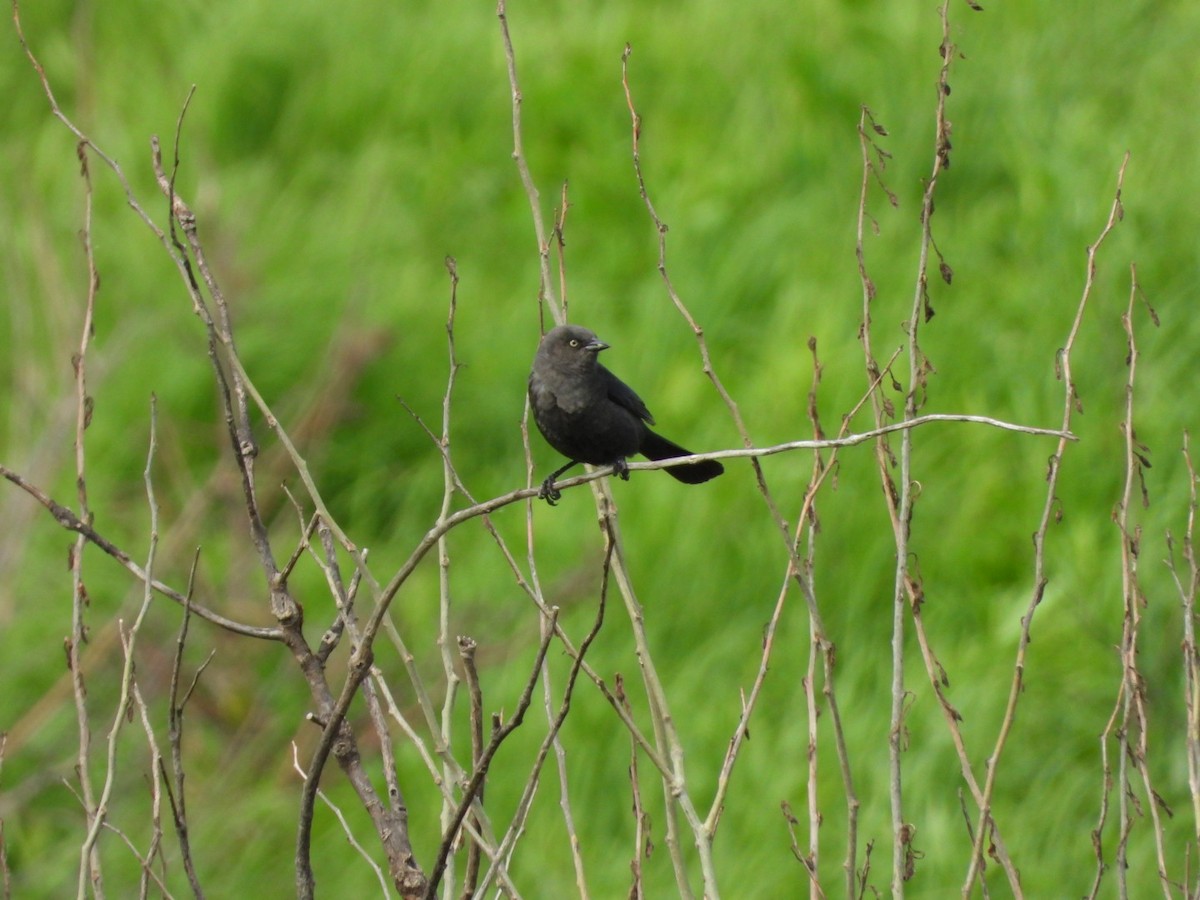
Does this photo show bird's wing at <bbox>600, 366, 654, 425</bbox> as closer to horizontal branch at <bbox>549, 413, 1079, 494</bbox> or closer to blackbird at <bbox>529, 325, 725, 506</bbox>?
blackbird at <bbox>529, 325, 725, 506</bbox>

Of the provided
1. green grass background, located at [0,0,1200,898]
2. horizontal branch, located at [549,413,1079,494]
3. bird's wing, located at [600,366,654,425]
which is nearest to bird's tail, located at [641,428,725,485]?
bird's wing, located at [600,366,654,425]

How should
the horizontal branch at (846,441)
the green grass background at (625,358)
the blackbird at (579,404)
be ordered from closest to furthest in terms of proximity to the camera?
the horizontal branch at (846,441) → the blackbird at (579,404) → the green grass background at (625,358)

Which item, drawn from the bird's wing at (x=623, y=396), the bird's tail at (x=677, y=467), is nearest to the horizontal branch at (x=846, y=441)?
the bird's wing at (x=623, y=396)

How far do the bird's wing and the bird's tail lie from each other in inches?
4.6

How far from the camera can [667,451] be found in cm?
470

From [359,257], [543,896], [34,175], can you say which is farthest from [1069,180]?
[34,175]

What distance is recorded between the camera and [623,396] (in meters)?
4.28

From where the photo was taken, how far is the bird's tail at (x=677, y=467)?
4320 millimetres

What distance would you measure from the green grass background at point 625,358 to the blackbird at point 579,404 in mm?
1080

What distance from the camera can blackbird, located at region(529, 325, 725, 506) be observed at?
4.04 m

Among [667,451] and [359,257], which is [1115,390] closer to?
[667,451]

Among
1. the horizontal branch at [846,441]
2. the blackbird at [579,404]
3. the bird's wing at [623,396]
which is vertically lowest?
the horizontal branch at [846,441]

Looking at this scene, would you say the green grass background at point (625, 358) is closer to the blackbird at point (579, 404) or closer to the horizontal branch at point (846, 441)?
the blackbird at point (579, 404)

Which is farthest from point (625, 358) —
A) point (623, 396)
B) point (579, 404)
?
point (579, 404)
